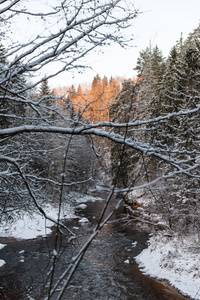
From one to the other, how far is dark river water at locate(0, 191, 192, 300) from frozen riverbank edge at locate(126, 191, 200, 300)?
454 mm

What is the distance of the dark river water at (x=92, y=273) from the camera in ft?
29.9

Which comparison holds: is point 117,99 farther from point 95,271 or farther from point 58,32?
point 95,271

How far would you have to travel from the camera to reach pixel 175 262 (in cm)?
1166

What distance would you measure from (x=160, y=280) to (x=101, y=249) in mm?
3731

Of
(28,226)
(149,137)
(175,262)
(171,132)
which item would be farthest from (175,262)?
(149,137)

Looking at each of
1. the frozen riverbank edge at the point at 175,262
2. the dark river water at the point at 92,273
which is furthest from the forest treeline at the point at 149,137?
the frozen riverbank edge at the point at 175,262

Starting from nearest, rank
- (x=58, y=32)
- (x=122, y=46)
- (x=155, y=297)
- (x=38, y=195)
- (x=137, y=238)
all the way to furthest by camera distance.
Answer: (x=58, y=32)
(x=122, y=46)
(x=38, y=195)
(x=155, y=297)
(x=137, y=238)

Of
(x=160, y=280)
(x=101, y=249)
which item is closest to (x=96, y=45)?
(x=160, y=280)

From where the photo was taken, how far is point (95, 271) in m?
11.0

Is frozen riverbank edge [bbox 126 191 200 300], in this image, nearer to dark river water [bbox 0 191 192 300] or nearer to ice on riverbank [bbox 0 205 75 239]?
dark river water [bbox 0 191 192 300]

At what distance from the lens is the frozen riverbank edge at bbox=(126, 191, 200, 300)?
10.2 m

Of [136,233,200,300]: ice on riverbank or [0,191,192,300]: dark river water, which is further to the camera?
[136,233,200,300]: ice on riverbank

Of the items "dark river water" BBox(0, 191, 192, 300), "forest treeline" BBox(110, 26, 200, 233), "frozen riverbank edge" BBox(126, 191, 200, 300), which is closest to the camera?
"forest treeline" BBox(110, 26, 200, 233)

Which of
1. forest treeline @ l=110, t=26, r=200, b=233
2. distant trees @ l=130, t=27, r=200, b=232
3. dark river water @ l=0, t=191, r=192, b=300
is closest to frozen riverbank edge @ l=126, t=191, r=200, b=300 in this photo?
dark river water @ l=0, t=191, r=192, b=300
